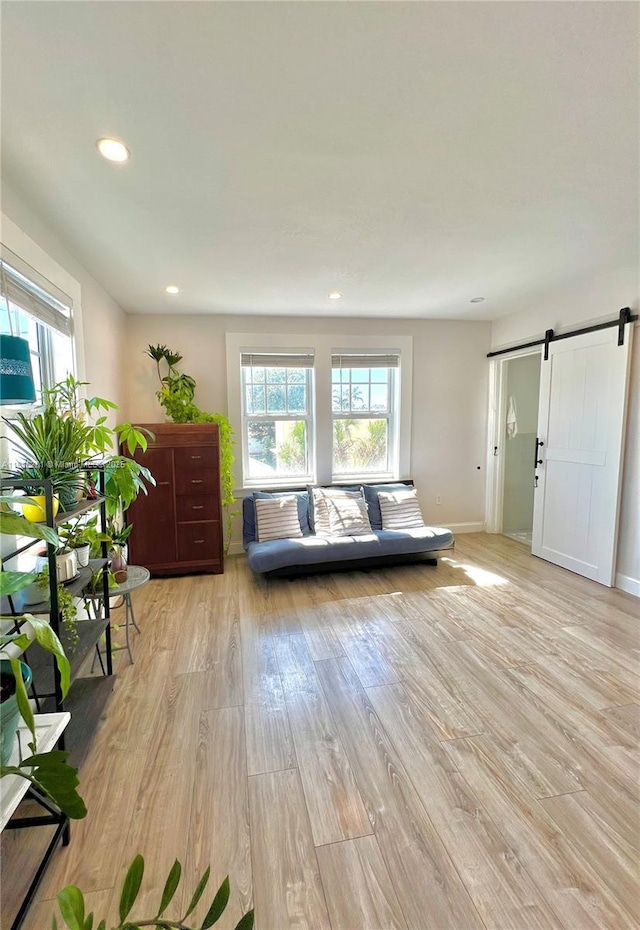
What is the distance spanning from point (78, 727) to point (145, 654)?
59 centimetres

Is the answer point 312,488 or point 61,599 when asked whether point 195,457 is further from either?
point 61,599

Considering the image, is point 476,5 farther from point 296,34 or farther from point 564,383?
point 564,383

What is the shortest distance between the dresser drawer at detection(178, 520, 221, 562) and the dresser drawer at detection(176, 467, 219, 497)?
29cm

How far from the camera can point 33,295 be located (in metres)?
2.03

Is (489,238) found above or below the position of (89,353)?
above

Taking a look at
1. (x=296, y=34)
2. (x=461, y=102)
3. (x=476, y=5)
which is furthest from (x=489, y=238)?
(x=296, y=34)

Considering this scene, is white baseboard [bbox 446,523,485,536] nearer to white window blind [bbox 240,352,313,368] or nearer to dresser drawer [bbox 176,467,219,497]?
white window blind [bbox 240,352,313,368]

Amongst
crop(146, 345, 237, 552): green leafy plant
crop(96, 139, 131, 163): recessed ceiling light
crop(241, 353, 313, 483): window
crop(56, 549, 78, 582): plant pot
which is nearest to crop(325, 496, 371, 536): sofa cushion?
crop(241, 353, 313, 483): window

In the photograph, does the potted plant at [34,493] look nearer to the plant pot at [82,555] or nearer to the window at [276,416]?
the plant pot at [82,555]

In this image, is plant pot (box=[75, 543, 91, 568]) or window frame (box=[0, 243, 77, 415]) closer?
window frame (box=[0, 243, 77, 415])

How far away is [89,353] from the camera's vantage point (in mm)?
2803

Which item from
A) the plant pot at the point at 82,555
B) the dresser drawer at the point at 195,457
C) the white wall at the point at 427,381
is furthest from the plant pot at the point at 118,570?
the white wall at the point at 427,381

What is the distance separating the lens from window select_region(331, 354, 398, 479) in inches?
175

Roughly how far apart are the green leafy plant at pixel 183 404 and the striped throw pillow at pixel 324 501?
0.84 m
